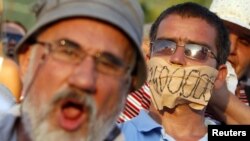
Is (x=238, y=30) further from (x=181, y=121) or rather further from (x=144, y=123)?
(x=144, y=123)

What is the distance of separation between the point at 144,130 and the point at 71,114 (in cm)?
131

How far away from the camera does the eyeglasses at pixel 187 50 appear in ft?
12.4

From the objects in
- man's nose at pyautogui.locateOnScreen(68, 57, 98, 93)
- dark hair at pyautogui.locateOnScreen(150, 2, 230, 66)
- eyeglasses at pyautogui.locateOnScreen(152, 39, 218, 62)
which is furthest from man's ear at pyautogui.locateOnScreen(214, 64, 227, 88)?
man's nose at pyautogui.locateOnScreen(68, 57, 98, 93)

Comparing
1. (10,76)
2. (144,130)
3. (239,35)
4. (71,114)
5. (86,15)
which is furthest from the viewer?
(239,35)

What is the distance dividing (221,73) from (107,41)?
1616mm

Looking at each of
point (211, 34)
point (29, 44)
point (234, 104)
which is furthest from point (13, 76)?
point (234, 104)

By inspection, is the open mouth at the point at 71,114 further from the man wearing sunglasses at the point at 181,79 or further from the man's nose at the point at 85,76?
the man wearing sunglasses at the point at 181,79

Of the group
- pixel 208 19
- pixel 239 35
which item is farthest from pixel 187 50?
pixel 239 35

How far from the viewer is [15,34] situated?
5.80 meters

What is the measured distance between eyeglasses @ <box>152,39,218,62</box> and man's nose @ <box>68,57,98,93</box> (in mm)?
1380

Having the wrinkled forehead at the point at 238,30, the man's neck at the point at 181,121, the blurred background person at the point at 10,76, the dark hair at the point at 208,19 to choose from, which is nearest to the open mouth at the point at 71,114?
the blurred background person at the point at 10,76

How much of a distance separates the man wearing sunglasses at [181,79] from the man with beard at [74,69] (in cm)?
116

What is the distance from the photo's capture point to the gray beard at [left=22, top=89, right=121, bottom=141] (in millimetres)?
2381

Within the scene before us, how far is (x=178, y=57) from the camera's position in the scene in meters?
3.80
